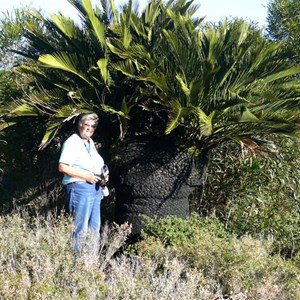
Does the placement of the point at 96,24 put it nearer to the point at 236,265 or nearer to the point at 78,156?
the point at 78,156

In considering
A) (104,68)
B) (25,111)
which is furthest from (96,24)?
(25,111)

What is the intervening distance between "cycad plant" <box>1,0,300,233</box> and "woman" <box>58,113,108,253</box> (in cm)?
81

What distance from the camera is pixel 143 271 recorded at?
5.15 m

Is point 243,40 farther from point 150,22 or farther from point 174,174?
point 174,174

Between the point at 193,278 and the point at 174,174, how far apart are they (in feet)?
9.44

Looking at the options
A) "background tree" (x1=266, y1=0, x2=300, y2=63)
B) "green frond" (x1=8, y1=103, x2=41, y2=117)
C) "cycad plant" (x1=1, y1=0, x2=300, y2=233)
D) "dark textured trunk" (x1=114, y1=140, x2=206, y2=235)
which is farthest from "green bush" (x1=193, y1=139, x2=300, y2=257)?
"background tree" (x1=266, y1=0, x2=300, y2=63)

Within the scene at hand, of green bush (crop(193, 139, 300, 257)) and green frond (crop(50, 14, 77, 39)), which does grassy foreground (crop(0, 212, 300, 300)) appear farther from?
green frond (crop(50, 14, 77, 39))

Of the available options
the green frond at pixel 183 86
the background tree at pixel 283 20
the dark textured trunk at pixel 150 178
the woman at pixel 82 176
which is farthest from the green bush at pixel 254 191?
the background tree at pixel 283 20

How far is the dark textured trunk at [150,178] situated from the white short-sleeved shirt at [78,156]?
Answer: 2.86ft

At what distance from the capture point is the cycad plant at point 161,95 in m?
7.19

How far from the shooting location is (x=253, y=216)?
27.2 ft

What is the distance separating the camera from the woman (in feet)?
20.5

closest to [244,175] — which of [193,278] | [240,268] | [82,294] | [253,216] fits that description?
[253,216]

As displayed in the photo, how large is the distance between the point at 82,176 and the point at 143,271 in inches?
56.6
